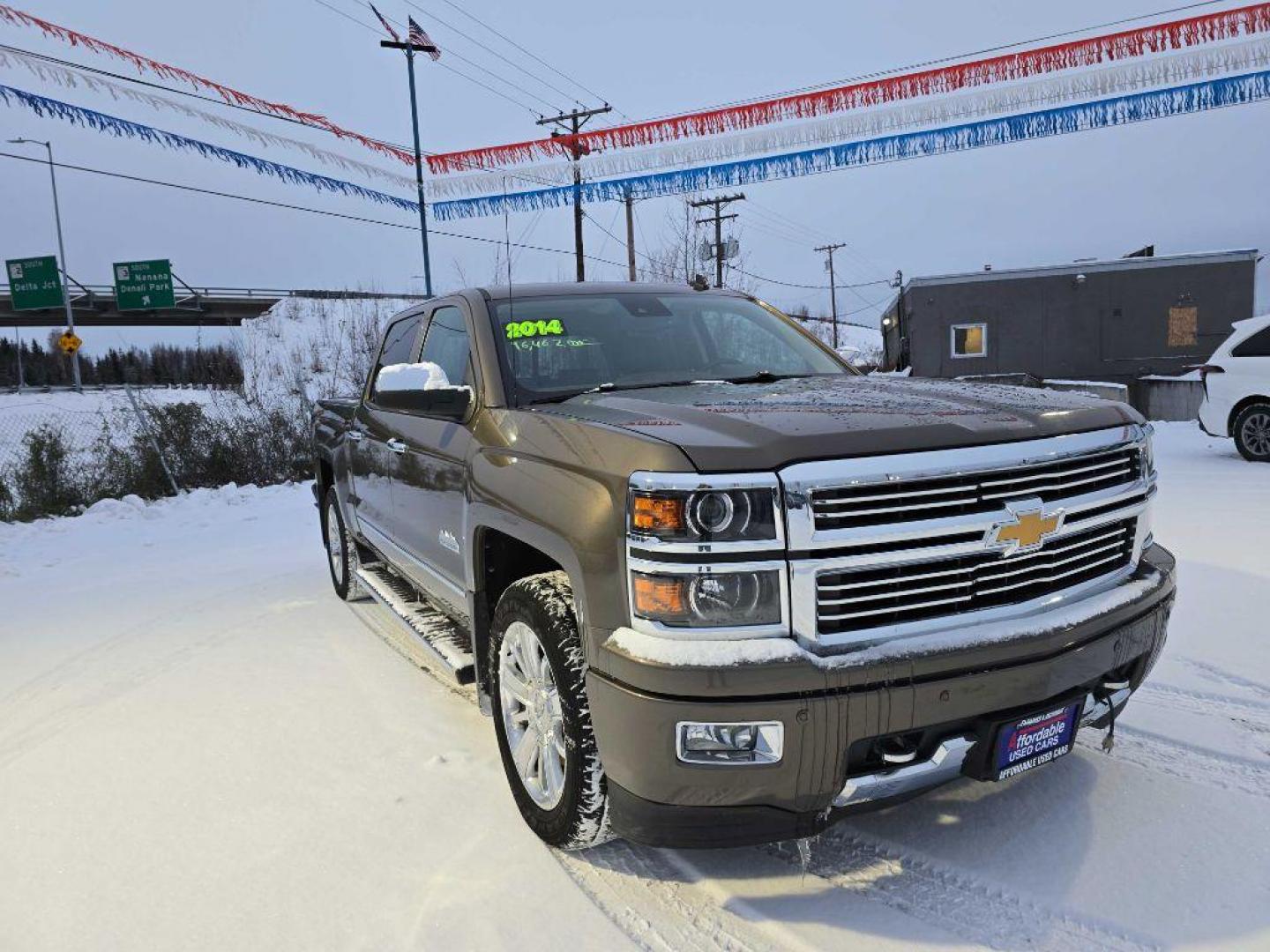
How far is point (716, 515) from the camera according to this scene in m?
2.05

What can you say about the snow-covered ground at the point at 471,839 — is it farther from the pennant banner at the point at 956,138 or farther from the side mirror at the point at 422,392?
the pennant banner at the point at 956,138

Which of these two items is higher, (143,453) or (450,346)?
(450,346)

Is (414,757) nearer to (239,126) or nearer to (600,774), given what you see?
(600,774)

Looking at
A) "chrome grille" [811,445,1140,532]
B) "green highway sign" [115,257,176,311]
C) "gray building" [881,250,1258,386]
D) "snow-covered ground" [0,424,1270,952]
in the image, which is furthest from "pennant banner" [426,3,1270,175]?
"green highway sign" [115,257,176,311]

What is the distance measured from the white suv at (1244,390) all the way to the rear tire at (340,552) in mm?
10445

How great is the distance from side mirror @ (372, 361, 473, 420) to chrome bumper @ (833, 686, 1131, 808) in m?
1.87

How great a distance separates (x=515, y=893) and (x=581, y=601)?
947 mm

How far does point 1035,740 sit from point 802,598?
87cm

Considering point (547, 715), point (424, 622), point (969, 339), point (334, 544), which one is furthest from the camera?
point (969, 339)

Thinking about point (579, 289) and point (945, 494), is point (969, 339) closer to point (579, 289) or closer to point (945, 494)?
point (579, 289)

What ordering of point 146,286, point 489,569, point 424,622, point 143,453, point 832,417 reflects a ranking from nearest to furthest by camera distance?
point 832,417, point 489,569, point 424,622, point 143,453, point 146,286

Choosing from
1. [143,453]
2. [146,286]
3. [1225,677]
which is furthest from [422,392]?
[146,286]

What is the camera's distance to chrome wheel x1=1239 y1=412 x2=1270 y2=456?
1019 centimetres

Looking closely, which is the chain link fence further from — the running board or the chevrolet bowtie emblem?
the chevrolet bowtie emblem
